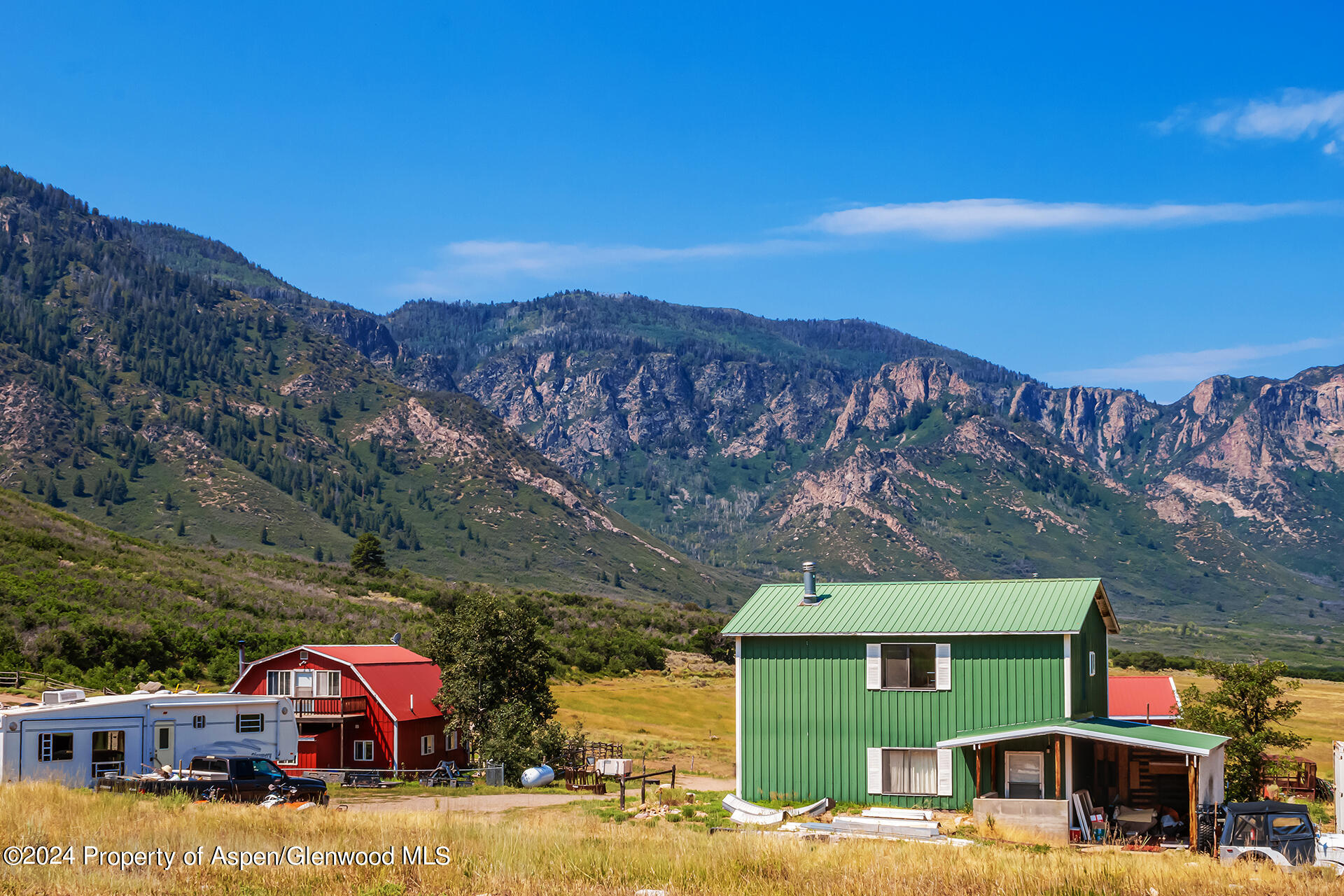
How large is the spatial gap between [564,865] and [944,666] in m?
15.4

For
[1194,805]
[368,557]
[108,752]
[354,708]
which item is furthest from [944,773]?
[368,557]

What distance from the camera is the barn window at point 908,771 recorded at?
98.9ft

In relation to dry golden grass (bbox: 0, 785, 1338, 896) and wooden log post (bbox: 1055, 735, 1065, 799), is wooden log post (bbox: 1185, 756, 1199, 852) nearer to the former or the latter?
wooden log post (bbox: 1055, 735, 1065, 799)

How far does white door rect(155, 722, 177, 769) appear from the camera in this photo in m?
34.1

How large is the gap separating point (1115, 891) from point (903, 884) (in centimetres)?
289

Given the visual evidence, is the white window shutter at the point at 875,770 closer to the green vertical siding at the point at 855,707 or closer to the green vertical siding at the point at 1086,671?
the green vertical siding at the point at 855,707

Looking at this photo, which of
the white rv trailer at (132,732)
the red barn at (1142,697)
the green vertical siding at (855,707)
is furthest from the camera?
the red barn at (1142,697)

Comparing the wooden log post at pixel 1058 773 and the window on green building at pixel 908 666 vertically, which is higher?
the window on green building at pixel 908 666

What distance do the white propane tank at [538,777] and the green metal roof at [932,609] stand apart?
9.65 m

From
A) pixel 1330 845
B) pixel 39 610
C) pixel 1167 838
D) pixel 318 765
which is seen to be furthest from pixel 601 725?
pixel 1330 845

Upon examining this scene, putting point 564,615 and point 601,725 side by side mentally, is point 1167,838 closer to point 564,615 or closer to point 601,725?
point 601,725

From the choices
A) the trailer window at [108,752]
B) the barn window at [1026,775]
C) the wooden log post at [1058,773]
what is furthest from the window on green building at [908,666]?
the trailer window at [108,752]

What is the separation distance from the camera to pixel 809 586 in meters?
34.8

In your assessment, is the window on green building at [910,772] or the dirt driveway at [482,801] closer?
the window on green building at [910,772]
